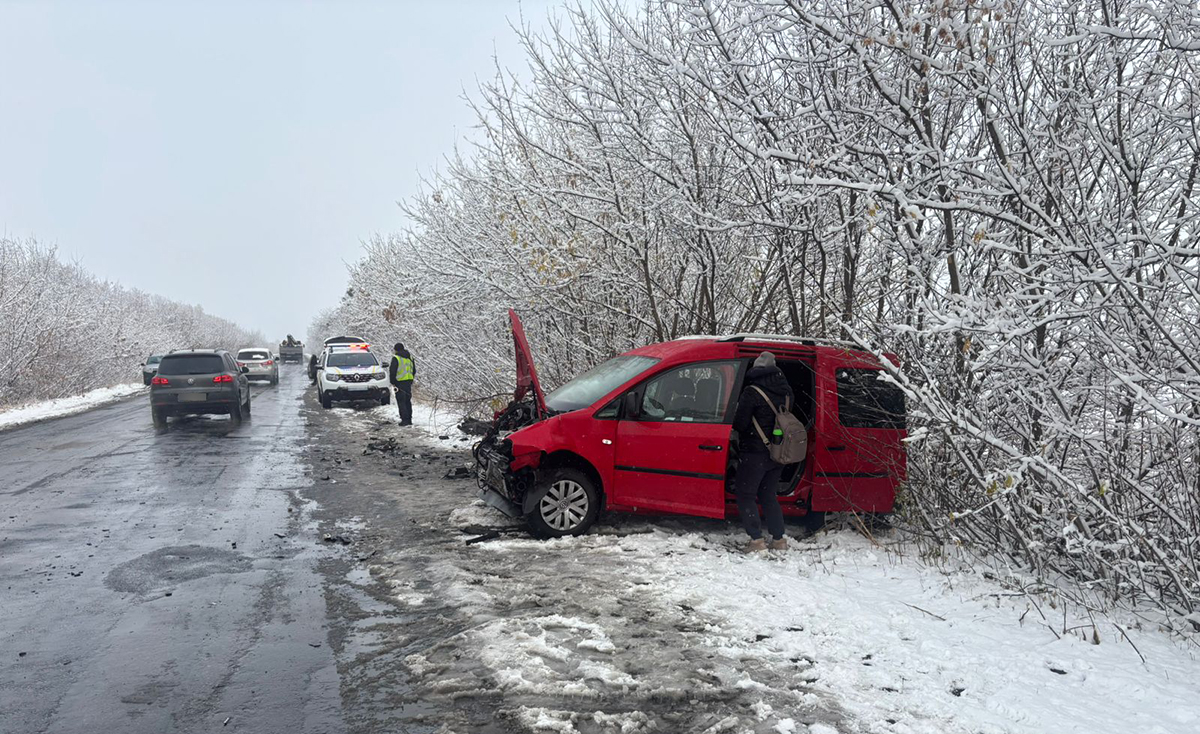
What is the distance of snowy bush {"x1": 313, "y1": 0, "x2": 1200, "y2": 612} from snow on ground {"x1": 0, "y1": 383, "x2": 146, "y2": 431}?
16.9m

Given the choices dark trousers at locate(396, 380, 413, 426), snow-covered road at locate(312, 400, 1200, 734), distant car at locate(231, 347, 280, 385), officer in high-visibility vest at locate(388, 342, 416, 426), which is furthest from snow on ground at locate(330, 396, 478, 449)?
distant car at locate(231, 347, 280, 385)

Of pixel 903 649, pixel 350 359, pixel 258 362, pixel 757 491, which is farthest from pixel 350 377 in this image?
pixel 903 649

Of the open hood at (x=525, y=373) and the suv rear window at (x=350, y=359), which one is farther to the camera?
the suv rear window at (x=350, y=359)

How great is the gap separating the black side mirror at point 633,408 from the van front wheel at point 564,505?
2.25 feet

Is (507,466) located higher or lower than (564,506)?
higher

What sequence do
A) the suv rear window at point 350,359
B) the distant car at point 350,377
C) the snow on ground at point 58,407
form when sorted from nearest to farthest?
1. the snow on ground at point 58,407
2. the distant car at point 350,377
3. the suv rear window at point 350,359

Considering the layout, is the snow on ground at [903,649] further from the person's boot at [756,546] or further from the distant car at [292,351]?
the distant car at [292,351]

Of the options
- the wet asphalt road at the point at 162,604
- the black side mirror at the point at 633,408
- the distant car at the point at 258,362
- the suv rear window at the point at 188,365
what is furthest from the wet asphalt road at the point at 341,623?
the distant car at the point at 258,362

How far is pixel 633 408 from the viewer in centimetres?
771

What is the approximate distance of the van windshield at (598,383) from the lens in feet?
26.2

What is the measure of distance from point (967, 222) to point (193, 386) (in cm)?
1604

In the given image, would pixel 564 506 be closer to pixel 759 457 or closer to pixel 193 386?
pixel 759 457

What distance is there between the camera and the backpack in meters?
7.11

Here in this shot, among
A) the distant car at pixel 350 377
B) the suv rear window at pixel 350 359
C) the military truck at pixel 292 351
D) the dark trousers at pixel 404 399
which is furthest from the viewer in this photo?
the military truck at pixel 292 351
